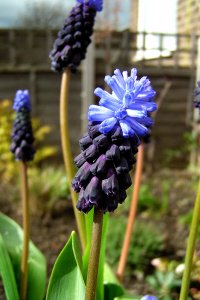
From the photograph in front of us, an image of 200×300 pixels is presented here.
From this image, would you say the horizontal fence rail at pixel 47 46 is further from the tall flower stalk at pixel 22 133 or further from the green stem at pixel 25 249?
the green stem at pixel 25 249

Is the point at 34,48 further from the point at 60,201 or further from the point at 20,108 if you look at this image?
the point at 20,108

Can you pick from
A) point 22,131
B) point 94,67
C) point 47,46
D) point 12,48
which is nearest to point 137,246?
point 22,131

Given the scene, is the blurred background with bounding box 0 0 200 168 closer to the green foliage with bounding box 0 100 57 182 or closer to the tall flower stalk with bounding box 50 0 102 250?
the green foliage with bounding box 0 100 57 182

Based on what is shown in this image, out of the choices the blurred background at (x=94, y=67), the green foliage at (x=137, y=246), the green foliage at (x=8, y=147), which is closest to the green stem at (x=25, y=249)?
the green foliage at (x=137, y=246)

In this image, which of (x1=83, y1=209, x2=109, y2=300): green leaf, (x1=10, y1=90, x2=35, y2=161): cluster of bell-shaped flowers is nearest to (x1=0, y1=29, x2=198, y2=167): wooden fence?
(x1=10, y1=90, x2=35, y2=161): cluster of bell-shaped flowers

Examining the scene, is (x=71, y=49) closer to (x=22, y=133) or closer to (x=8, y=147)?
(x=22, y=133)

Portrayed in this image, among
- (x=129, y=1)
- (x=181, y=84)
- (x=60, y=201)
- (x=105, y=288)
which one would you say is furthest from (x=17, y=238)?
(x=129, y=1)
